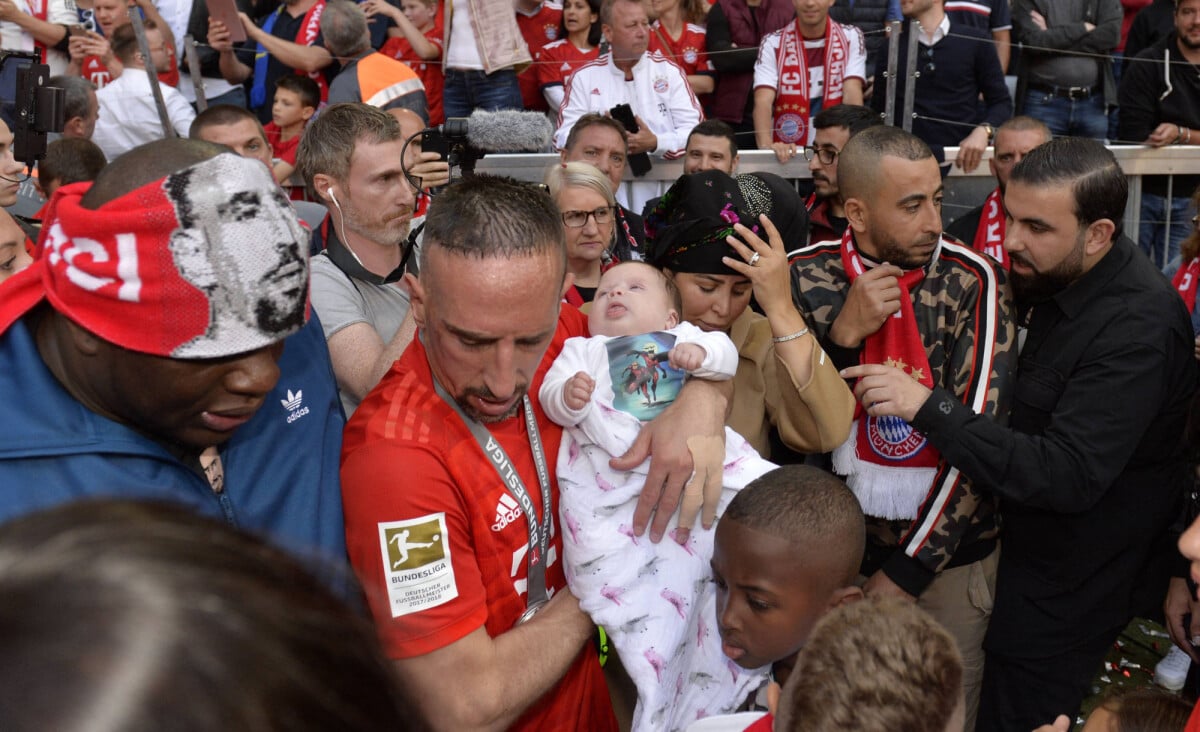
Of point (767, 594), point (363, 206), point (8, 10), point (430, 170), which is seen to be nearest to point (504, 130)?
point (430, 170)

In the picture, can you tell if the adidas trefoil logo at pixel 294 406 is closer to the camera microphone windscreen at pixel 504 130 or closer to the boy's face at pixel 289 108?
the camera microphone windscreen at pixel 504 130

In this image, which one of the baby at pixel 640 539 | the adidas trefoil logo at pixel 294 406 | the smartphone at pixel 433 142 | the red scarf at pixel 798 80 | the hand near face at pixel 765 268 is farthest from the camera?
the red scarf at pixel 798 80

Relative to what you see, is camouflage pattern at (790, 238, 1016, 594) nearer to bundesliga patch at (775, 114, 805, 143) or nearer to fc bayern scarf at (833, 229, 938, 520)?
fc bayern scarf at (833, 229, 938, 520)

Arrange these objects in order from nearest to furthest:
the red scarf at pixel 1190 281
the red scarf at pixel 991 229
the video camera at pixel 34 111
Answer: the video camera at pixel 34 111
the red scarf at pixel 1190 281
the red scarf at pixel 991 229

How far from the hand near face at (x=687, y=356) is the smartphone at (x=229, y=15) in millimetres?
5654

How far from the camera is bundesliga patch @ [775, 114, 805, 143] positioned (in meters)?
7.45

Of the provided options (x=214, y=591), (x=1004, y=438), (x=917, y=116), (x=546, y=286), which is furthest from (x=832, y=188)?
(x=214, y=591)

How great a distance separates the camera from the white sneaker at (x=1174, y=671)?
4832 millimetres

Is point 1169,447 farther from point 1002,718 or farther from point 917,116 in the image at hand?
point 917,116

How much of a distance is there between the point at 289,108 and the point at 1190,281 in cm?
603

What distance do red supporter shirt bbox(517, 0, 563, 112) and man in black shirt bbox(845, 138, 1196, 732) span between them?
521 centimetres

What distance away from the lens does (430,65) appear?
8305 mm

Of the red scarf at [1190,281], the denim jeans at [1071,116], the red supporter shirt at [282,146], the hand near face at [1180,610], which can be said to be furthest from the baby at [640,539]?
the denim jeans at [1071,116]

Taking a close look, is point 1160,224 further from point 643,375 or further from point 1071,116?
point 643,375
